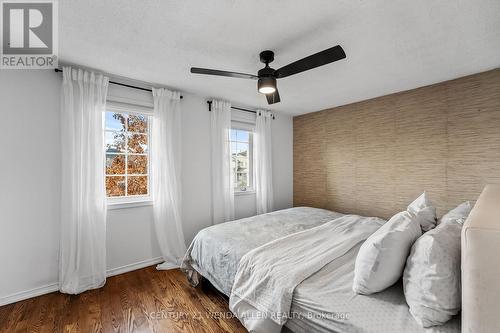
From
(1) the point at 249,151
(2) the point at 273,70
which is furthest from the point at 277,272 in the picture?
(1) the point at 249,151

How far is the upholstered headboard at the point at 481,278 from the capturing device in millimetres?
736

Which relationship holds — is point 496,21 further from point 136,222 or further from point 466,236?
point 136,222

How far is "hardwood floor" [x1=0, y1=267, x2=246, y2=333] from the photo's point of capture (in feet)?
5.89

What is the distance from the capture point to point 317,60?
170cm

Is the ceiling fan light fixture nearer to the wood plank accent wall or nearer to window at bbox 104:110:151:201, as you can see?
window at bbox 104:110:151:201

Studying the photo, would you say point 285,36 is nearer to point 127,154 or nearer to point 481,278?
point 481,278

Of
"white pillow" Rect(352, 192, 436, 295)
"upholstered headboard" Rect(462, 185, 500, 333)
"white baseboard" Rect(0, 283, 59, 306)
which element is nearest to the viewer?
"upholstered headboard" Rect(462, 185, 500, 333)

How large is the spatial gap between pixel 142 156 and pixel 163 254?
1.32 metres

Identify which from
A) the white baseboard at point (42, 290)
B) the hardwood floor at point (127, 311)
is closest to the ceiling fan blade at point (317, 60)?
the hardwood floor at point (127, 311)

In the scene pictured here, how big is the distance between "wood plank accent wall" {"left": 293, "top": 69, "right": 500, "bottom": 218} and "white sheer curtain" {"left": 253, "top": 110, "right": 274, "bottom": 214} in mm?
785

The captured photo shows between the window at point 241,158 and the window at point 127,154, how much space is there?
1.39 m

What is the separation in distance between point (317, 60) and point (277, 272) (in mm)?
1567

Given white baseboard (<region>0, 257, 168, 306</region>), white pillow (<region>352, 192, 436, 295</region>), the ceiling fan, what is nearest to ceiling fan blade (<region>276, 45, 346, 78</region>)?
the ceiling fan

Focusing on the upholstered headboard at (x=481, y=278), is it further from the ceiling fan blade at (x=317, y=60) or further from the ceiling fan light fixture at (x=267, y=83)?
the ceiling fan light fixture at (x=267, y=83)
